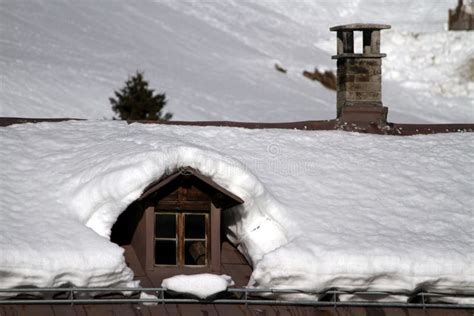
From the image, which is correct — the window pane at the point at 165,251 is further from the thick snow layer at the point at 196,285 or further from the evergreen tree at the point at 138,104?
→ the evergreen tree at the point at 138,104

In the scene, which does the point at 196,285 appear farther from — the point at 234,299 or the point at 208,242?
the point at 208,242

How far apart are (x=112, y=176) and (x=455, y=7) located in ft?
183

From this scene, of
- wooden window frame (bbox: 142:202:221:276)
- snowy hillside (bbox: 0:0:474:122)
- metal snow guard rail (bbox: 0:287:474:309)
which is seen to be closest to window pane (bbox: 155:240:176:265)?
wooden window frame (bbox: 142:202:221:276)

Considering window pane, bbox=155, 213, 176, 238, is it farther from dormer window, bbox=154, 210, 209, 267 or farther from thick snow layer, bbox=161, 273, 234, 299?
thick snow layer, bbox=161, 273, 234, 299

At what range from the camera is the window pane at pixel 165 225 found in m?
19.6

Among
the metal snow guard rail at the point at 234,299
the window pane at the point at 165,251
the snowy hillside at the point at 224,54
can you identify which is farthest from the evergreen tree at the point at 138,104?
the metal snow guard rail at the point at 234,299

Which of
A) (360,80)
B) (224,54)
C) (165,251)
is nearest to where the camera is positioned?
(165,251)

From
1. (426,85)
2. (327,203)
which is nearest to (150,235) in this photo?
(327,203)

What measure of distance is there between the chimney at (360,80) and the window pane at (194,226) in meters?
4.39

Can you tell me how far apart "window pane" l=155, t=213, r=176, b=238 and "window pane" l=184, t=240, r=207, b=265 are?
0.21 m

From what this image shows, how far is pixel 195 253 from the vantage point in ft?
64.8

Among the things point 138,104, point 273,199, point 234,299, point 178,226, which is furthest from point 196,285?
point 138,104

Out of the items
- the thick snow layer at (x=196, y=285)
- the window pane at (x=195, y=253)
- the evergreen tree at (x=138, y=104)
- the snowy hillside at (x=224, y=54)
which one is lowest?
the thick snow layer at (x=196, y=285)

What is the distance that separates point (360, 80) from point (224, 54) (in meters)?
44.3
